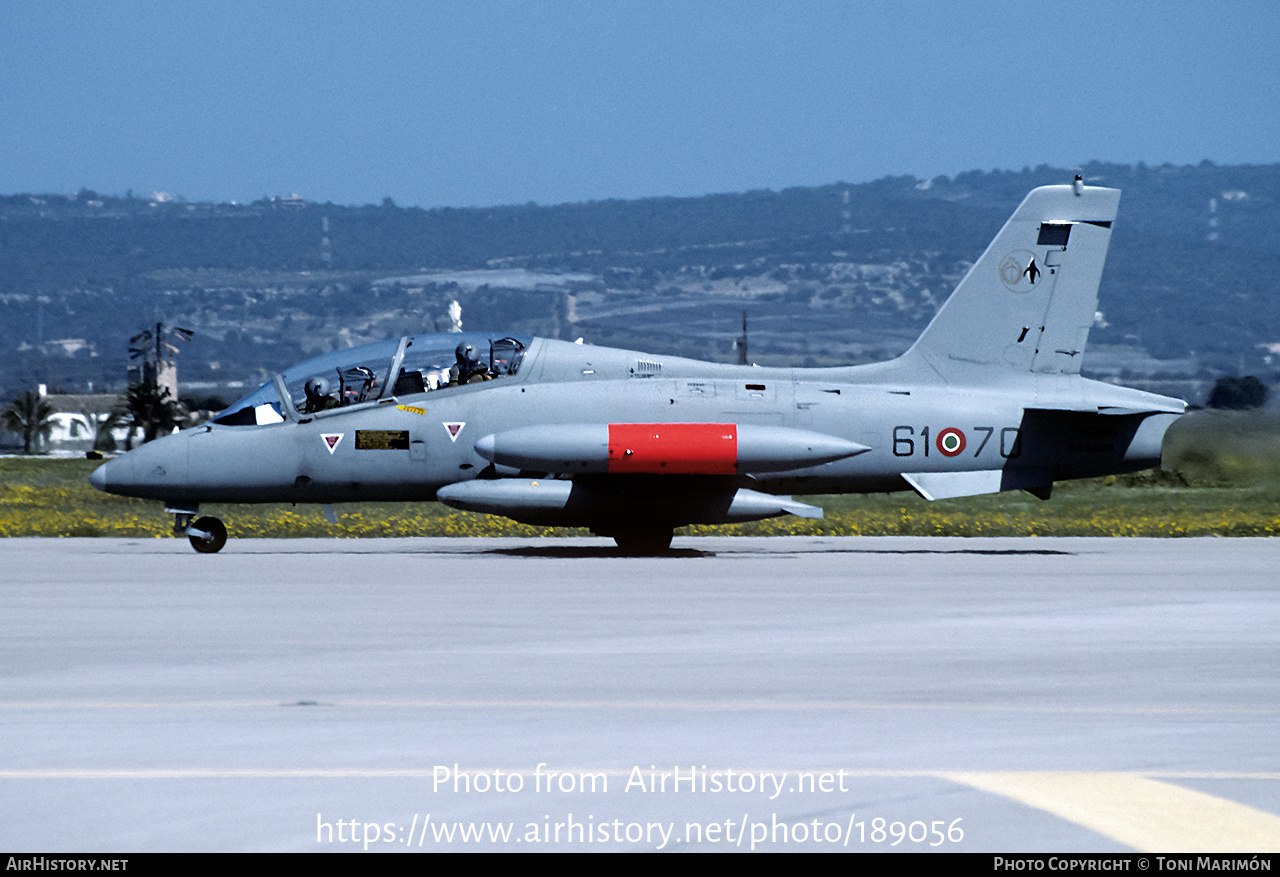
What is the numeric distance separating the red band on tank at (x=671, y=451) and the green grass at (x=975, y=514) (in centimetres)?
637

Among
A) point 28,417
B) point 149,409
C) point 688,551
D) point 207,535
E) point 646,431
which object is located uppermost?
point 646,431

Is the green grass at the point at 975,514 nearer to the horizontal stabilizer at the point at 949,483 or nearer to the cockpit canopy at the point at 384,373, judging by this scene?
Answer: the horizontal stabilizer at the point at 949,483

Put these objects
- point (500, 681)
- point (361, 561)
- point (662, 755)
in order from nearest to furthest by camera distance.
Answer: point (662, 755) < point (500, 681) < point (361, 561)

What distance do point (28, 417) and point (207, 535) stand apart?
134 metres

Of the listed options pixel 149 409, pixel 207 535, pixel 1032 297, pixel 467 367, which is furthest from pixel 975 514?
pixel 149 409

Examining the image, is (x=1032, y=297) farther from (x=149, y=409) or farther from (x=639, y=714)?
(x=149, y=409)

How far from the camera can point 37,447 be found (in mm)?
151625

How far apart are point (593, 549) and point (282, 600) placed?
8795 millimetres

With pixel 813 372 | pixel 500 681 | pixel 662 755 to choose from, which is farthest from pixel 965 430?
pixel 662 755

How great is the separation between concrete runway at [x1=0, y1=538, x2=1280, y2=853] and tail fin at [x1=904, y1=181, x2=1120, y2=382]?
22.4ft

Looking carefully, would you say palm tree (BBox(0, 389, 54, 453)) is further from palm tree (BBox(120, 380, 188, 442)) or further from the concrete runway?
the concrete runway

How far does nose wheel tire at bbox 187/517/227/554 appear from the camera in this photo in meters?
22.7

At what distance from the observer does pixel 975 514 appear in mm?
31297

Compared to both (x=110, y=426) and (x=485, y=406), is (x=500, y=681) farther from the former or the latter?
(x=110, y=426)
